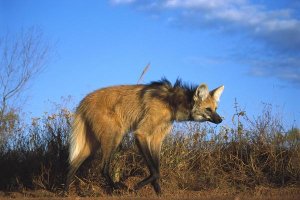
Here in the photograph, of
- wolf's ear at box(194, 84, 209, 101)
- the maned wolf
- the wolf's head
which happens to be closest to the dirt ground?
the maned wolf

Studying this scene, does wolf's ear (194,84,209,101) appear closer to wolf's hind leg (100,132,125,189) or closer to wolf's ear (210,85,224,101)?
wolf's ear (210,85,224,101)

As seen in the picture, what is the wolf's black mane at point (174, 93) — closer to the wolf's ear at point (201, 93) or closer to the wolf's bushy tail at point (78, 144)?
the wolf's ear at point (201, 93)

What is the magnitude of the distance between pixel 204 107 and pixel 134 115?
4.75 feet

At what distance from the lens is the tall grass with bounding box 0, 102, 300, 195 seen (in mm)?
9609

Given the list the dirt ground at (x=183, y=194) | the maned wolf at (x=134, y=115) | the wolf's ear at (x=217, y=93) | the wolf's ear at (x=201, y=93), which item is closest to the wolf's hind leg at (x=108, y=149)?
the maned wolf at (x=134, y=115)

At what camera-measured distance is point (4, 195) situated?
987 centimetres

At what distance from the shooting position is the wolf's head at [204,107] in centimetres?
960

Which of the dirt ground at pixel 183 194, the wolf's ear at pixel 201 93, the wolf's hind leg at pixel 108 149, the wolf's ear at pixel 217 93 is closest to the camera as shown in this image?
the dirt ground at pixel 183 194

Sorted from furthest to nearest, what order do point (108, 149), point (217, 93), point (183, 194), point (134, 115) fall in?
1. point (217, 93)
2. point (134, 115)
3. point (108, 149)
4. point (183, 194)

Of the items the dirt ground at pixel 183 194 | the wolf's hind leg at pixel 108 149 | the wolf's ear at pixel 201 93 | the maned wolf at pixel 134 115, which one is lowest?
the dirt ground at pixel 183 194

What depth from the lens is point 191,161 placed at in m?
10.4

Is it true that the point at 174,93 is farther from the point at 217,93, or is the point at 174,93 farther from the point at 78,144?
the point at 78,144

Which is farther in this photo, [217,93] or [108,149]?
[217,93]

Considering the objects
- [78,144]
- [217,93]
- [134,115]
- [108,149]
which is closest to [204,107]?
[217,93]
